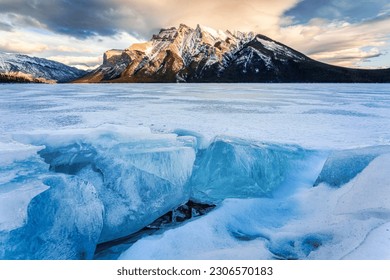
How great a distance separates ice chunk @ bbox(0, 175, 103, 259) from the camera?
2.75 meters

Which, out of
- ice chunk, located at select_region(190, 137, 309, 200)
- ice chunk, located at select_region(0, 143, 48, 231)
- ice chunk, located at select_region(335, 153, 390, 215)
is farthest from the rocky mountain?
ice chunk, located at select_region(0, 143, 48, 231)

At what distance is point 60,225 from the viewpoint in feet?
9.95

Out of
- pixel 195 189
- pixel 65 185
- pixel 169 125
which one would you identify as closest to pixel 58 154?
pixel 65 185

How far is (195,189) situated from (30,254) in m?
2.52

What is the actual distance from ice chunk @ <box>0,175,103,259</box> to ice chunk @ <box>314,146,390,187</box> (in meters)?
3.38

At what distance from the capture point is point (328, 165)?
13.6ft

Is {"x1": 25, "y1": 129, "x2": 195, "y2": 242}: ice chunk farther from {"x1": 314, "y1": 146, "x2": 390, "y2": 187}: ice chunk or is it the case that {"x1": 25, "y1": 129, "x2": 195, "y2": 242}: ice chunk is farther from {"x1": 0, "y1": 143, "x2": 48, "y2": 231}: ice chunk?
{"x1": 314, "y1": 146, "x2": 390, "y2": 187}: ice chunk

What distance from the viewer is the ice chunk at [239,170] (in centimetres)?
438

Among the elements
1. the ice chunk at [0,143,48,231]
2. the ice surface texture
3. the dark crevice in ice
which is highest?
the ice chunk at [0,143,48,231]

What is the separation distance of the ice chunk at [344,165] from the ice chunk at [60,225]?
3.38 m

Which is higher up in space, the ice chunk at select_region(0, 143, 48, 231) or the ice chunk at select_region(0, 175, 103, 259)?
the ice chunk at select_region(0, 143, 48, 231)

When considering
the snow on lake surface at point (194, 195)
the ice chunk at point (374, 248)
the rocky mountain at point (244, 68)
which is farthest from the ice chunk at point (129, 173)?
the rocky mountain at point (244, 68)

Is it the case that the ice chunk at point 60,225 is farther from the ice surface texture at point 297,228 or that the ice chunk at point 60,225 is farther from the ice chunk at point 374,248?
the ice chunk at point 374,248

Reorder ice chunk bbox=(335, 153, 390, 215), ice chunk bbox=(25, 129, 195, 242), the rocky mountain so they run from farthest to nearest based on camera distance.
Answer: the rocky mountain
ice chunk bbox=(25, 129, 195, 242)
ice chunk bbox=(335, 153, 390, 215)
